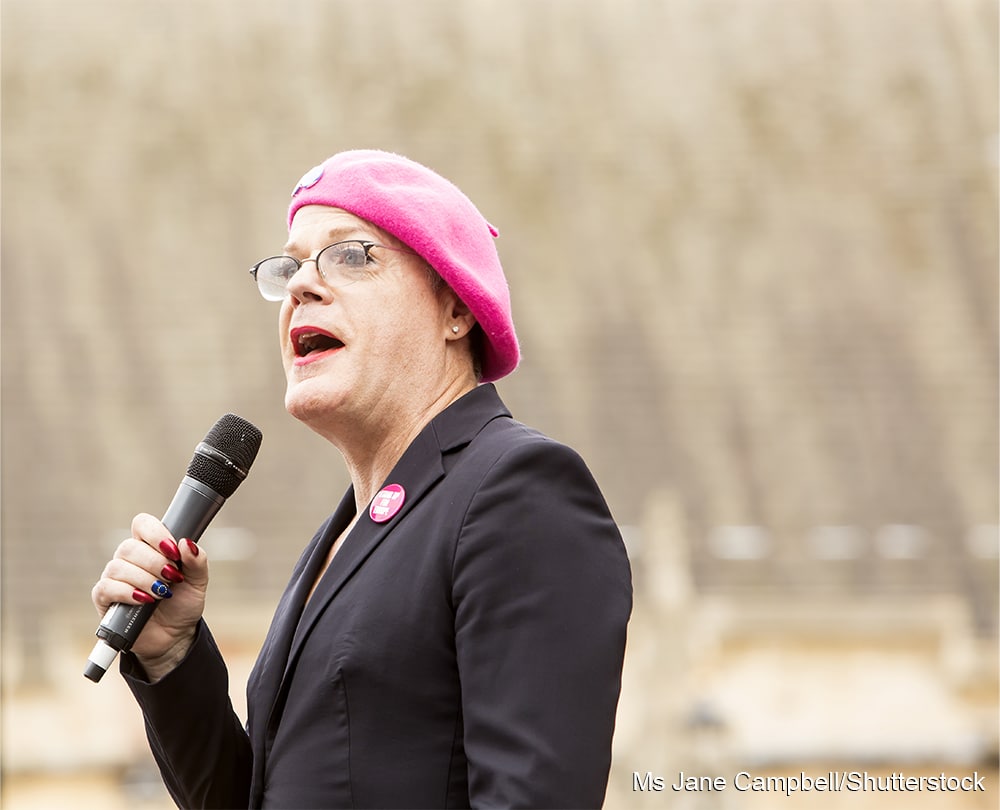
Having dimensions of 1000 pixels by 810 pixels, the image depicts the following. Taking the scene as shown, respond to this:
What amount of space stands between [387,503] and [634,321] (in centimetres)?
907

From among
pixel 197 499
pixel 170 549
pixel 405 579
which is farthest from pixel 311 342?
pixel 405 579

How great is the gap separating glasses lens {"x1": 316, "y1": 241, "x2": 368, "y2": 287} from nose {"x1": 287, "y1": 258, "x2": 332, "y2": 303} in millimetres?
12

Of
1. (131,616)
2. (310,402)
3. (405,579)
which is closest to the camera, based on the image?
(405,579)

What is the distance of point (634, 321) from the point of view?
11359 millimetres

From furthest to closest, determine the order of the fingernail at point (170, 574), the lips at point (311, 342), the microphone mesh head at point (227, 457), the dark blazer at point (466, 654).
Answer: the microphone mesh head at point (227, 457)
the lips at point (311, 342)
the fingernail at point (170, 574)
the dark blazer at point (466, 654)

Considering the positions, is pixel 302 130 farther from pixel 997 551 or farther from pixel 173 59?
pixel 997 551

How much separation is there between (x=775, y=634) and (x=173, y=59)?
681 centimetres

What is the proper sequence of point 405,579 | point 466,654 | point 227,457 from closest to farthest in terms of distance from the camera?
point 466,654
point 405,579
point 227,457

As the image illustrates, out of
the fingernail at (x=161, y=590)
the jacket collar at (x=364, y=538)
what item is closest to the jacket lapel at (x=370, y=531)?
the jacket collar at (x=364, y=538)

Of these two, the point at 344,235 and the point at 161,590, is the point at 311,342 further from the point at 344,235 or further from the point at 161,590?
the point at 161,590

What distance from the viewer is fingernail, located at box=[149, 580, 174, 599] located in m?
2.39

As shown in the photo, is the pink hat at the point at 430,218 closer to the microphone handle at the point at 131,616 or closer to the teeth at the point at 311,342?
the teeth at the point at 311,342

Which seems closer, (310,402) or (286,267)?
(310,402)

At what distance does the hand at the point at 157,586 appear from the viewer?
2375 mm
